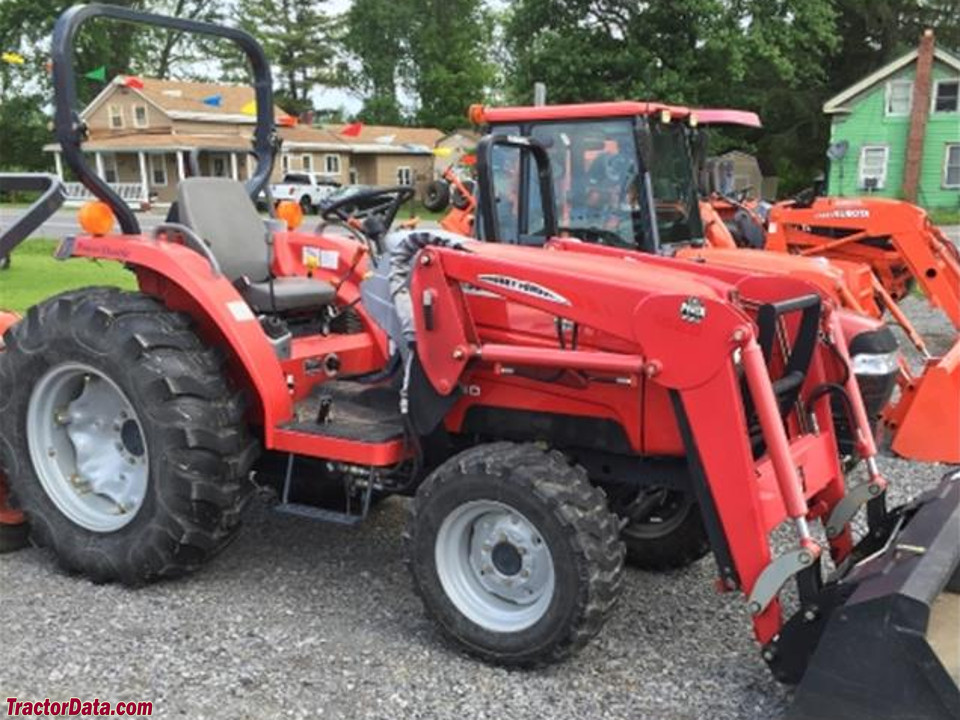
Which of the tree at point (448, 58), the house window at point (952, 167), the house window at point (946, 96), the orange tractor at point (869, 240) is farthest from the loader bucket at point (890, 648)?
the tree at point (448, 58)

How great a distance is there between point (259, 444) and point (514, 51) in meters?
29.1

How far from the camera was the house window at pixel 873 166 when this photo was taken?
31.4 metres

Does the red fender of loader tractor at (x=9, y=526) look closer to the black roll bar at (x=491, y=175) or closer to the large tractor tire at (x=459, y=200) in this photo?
the black roll bar at (x=491, y=175)

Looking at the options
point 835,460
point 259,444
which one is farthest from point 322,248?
point 835,460

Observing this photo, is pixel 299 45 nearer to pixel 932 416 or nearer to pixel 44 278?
pixel 44 278

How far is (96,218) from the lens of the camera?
3.75 metres

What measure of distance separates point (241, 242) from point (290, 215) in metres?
0.49

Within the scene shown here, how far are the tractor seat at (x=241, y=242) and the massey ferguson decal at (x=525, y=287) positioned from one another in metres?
1.27

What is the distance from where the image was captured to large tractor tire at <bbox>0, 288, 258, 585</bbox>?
3.47 meters

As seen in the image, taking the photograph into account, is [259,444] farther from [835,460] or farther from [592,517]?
[835,460]

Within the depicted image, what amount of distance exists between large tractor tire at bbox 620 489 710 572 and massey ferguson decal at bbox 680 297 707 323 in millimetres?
1110

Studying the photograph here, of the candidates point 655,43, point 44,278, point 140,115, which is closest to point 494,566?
point 44,278

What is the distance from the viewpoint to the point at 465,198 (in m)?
9.36

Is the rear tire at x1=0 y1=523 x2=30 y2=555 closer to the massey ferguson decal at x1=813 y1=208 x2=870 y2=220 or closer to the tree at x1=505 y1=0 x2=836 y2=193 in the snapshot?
the massey ferguson decal at x1=813 y1=208 x2=870 y2=220
